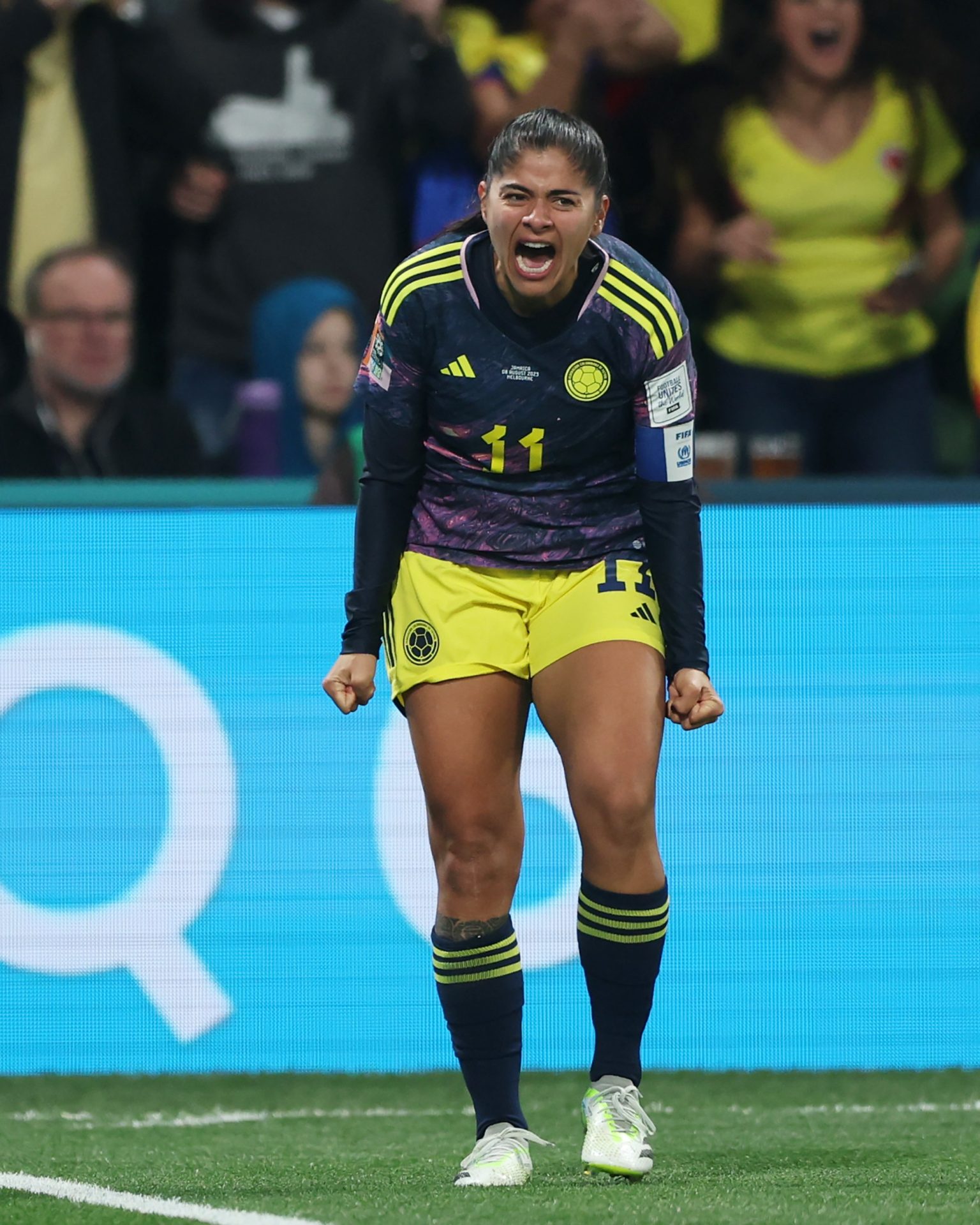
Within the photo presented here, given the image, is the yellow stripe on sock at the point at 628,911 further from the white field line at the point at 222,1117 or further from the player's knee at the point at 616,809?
the white field line at the point at 222,1117

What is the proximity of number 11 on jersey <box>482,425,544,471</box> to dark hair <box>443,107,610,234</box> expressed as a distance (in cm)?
42

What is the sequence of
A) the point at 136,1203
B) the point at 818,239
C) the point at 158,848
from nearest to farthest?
1. the point at 136,1203
2. the point at 158,848
3. the point at 818,239

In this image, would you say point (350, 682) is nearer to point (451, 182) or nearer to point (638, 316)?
point (638, 316)

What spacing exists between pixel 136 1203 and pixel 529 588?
1230 millimetres

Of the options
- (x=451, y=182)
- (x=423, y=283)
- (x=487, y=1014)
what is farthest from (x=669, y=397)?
(x=451, y=182)

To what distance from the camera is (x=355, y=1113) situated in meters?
5.05

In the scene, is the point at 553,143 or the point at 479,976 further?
the point at 479,976

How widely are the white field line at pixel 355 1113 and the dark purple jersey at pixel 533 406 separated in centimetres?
179

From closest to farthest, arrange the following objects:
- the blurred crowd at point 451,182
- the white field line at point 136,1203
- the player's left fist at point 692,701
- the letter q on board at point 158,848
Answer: the white field line at point 136,1203 < the player's left fist at point 692,701 < the letter q on board at point 158,848 < the blurred crowd at point 451,182

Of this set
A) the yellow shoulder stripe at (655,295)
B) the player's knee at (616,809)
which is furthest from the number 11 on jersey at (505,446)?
the player's knee at (616,809)

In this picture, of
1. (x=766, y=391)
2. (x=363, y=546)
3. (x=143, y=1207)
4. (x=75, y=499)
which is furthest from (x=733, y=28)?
(x=143, y=1207)

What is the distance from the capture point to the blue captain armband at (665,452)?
3678 millimetres

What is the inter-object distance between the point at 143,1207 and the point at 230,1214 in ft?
0.66

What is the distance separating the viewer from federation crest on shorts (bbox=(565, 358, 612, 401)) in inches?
143
